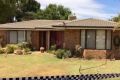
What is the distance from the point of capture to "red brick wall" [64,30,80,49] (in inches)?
1404

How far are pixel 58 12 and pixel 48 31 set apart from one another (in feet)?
134

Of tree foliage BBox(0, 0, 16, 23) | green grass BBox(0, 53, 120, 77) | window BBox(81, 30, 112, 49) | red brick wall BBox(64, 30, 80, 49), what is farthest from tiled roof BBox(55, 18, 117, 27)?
tree foliage BBox(0, 0, 16, 23)

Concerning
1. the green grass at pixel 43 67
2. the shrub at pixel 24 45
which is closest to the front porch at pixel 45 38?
the shrub at pixel 24 45

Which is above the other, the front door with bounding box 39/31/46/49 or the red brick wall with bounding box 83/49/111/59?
the front door with bounding box 39/31/46/49

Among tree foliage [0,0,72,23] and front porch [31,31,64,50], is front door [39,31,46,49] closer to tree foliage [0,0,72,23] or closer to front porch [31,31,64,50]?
front porch [31,31,64,50]

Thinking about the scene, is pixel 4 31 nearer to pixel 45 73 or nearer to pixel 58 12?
pixel 45 73

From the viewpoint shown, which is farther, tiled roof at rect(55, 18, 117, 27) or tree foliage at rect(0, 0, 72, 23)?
tree foliage at rect(0, 0, 72, 23)

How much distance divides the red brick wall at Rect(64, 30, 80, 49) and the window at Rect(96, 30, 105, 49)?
1850mm

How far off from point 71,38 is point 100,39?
289 cm

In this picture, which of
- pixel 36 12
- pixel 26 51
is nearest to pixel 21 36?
pixel 26 51

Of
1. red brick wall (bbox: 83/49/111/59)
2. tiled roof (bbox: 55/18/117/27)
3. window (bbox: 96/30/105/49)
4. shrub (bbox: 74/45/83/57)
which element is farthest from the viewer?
window (bbox: 96/30/105/49)

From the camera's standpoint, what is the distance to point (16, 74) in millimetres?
23109

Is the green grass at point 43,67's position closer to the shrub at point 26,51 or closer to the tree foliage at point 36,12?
the shrub at point 26,51

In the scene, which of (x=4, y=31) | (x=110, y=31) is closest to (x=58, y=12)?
(x=4, y=31)
